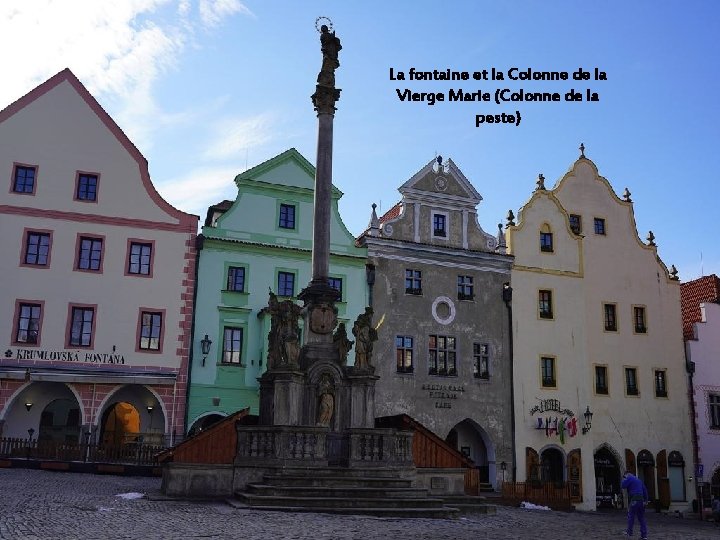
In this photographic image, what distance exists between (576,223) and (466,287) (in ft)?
25.6

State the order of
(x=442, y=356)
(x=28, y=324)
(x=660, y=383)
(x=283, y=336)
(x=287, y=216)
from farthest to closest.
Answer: (x=660, y=383)
(x=442, y=356)
(x=287, y=216)
(x=28, y=324)
(x=283, y=336)

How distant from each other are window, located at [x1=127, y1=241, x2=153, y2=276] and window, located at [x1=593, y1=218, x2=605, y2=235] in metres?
22.5

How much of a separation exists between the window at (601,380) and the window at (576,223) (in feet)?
22.9

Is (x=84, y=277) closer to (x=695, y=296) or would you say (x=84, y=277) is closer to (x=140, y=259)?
(x=140, y=259)

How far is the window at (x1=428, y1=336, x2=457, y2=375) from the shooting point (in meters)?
34.7

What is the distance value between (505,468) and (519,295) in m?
8.06

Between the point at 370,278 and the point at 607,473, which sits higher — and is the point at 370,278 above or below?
above

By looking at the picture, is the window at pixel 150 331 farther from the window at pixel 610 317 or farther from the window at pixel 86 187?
the window at pixel 610 317

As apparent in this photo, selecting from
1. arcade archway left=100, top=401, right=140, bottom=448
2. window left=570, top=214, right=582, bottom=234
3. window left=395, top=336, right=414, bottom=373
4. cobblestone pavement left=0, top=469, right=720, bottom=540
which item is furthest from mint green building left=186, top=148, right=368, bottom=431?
window left=570, top=214, right=582, bottom=234

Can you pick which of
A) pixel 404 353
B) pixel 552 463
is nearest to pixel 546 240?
pixel 404 353

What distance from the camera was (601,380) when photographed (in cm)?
3791

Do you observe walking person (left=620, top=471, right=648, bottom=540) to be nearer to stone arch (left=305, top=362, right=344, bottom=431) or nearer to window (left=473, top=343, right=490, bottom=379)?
stone arch (left=305, top=362, right=344, bottom=431)

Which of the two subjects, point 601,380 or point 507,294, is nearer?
point 507,294

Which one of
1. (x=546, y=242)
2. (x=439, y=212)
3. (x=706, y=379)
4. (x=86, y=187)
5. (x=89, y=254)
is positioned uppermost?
(x=439, y=212)
